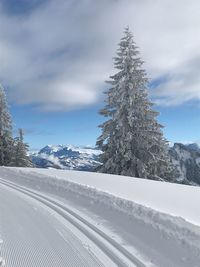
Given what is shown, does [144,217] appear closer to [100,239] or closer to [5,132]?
[100,239]

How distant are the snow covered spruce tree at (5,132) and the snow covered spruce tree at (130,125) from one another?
58.0 feet

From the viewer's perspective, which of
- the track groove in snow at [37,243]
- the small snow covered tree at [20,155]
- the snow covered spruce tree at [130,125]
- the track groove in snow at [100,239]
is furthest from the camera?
the small snow covered tree at [20,155]

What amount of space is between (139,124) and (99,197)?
15.3 metres

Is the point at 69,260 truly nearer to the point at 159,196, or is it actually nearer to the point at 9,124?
the point at 159,196

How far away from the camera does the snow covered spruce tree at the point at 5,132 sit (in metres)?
43.9

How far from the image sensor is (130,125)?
2756cm

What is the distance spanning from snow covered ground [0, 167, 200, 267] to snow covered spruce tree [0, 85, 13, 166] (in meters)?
27.0

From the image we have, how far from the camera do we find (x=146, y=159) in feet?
92.6

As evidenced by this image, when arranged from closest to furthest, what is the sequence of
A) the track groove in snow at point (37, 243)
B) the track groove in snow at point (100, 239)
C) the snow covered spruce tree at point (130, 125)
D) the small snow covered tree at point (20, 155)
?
the track groove in snow at point (37, 243) → the track groove in snow at point (100, 239) → the snow covered spruce tree at point (130, 125) → the small snow covered tree at point (20, 155)

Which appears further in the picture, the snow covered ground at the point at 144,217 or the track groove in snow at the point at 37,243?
the snow covered ground at the point at 144,217

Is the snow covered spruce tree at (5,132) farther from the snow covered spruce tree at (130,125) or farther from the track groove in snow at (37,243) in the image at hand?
the track groove in snow at (37,243)

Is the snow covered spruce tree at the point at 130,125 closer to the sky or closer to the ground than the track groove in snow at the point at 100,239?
closer to the sky

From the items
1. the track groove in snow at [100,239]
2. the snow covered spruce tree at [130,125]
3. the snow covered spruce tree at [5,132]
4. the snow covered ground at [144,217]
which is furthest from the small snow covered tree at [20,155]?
the track groove in snow at [100,239]

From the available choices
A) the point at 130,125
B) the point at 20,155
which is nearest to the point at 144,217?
the point at 130,125
